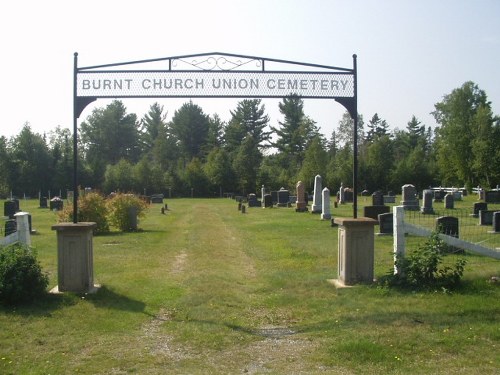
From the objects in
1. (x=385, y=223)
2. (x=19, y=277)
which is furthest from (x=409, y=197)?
(x=19, y=277)

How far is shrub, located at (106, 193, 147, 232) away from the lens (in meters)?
22.8

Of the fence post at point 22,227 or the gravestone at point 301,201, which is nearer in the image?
the fence post at point 22,227

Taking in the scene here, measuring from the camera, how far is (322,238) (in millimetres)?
19078

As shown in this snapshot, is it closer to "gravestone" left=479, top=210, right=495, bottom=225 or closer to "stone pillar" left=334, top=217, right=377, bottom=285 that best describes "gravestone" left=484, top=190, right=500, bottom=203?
"gravestone" left=479, top=210, right=495, bottom=225

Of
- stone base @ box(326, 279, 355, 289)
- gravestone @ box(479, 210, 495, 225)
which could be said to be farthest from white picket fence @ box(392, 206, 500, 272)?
gravestone @ box(479, 210, 495, 225)

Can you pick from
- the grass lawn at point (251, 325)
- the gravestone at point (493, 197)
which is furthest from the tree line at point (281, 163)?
the grass lawn at point (251, 325)

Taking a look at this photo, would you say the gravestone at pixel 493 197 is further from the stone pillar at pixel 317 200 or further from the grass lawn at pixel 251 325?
the grass lawn at pixel 251 325

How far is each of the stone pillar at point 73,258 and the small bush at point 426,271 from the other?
17.3 feet

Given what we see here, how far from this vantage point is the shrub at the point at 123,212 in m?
22.8

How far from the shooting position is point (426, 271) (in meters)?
9.59

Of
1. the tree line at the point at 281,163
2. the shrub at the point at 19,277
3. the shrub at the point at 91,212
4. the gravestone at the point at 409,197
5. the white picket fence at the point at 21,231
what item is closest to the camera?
the shrub at the point at 19,277

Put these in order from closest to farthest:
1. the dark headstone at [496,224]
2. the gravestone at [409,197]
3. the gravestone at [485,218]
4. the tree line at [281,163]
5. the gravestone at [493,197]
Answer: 1. the dark headstone at [496,224]
2. the gravestone at [485,218]
3. the gravestone at [409,197]
4. the gravestone at [493,197]
5. the tree line at [281,163]

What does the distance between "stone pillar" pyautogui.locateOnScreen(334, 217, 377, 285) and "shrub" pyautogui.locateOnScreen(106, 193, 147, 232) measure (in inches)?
566

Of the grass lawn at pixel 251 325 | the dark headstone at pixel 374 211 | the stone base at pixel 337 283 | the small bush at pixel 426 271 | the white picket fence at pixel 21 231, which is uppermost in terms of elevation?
the white picket fence at pixel 21 231
